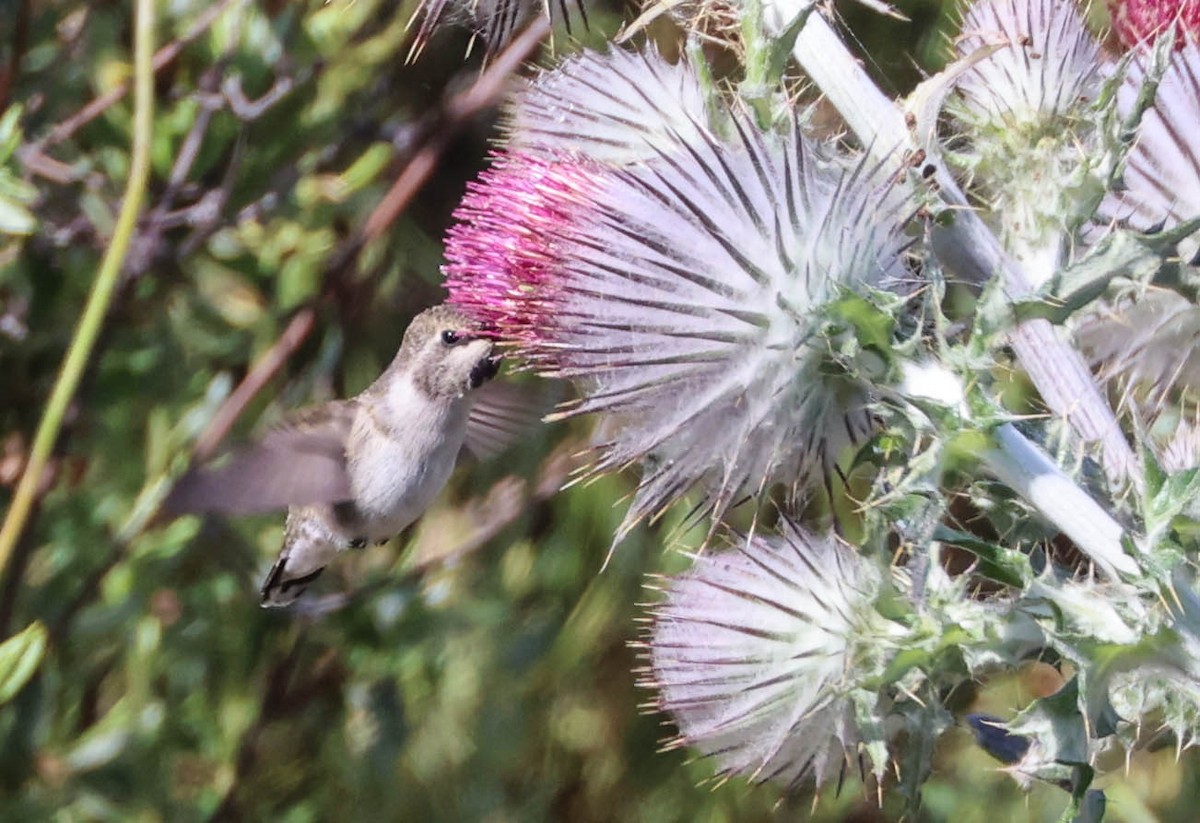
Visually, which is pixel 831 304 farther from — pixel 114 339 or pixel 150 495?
pixel 114 339

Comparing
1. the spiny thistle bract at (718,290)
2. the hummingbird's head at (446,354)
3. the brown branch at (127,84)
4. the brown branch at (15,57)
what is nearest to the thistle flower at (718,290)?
the spiny thistle bract at (718,290)

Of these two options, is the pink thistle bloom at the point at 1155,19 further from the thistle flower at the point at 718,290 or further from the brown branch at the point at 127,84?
the brown branch at the point at 127,84

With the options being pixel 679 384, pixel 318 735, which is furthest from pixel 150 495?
pixel 679 384

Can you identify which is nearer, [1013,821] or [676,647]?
[676,647]

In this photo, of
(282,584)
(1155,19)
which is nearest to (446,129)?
(282,584)

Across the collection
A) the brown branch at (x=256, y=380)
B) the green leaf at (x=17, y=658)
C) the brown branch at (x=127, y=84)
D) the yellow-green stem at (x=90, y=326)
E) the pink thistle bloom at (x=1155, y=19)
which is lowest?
the pink thistle bloom at (x=1155, y=19)

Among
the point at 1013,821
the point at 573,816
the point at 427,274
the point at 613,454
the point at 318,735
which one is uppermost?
the point at 613,454

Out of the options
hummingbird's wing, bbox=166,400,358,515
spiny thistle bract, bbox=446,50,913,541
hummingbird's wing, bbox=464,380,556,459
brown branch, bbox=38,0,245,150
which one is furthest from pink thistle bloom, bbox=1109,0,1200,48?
brown branch, bbox=38,0,245,150

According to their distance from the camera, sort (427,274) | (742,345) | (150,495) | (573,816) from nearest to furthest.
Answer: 1. (742,345)
2. (150,495)
3. (573,816)
4. (427,274)
